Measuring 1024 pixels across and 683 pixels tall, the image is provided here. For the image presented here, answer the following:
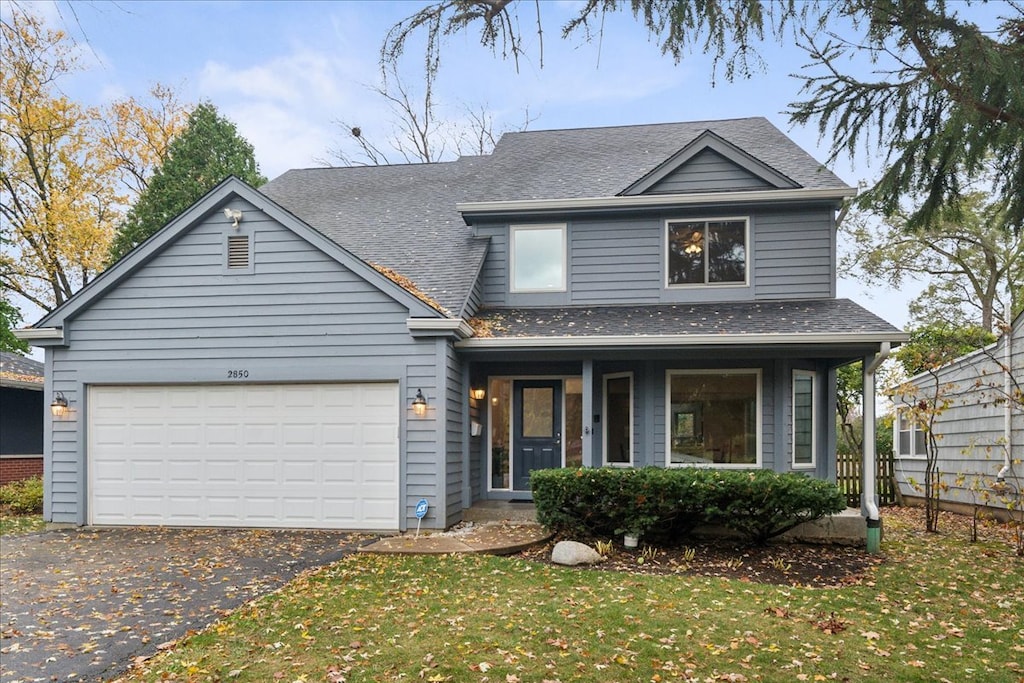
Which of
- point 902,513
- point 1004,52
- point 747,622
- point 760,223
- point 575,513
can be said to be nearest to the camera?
point 1004,52

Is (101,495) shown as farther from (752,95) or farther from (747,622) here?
(752,95)

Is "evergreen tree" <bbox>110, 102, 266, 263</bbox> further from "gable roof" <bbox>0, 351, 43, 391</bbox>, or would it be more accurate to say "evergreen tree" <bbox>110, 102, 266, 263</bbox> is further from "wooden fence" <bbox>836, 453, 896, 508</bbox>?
"wooden fence" <bbox>836, 453, 896, 508</bbox>

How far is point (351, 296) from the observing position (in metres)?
10.3

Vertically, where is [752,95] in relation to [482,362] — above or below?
above

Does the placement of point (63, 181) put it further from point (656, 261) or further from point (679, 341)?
point (679, 341)

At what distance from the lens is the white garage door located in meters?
10.3

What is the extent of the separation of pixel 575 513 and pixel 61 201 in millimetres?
19723

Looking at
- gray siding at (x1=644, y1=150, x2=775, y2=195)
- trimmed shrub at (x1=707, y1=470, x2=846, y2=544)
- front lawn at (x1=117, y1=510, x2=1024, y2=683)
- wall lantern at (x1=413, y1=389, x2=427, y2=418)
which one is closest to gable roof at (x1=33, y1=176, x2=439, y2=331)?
wall lantern at (x1=413, y1=389, x2=427, y2=418)

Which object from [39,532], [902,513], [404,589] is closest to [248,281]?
[39,532]

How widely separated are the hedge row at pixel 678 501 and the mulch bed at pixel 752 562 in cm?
27

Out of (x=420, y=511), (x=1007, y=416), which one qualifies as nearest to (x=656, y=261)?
(x=420, y=511)

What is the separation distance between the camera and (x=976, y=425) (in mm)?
12258

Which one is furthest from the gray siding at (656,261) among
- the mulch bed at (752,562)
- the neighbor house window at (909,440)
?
the neighbor house window at (909,440)

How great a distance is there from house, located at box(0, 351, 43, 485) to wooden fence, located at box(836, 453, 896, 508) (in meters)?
16.5
